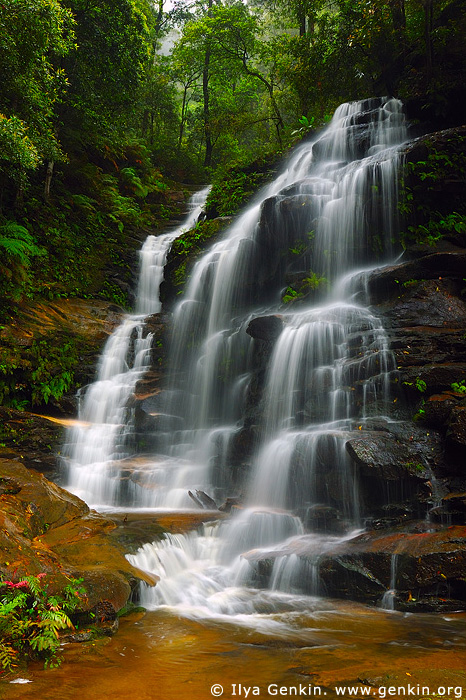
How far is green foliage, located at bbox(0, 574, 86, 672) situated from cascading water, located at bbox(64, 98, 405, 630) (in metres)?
1.39

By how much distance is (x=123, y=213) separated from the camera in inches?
742

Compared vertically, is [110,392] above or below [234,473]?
above

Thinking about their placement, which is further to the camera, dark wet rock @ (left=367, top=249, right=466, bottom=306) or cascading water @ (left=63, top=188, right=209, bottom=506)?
cascading water @ (left=63, top=188, right=209, bottom=506)

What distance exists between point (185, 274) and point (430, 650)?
12501 millimetres

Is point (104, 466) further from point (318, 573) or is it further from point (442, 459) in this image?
point (442, 459)

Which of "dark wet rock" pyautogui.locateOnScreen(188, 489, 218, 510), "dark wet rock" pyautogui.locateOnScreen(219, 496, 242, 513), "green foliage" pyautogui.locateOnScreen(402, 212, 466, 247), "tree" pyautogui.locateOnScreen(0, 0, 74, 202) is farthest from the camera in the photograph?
"green foliage" pyautogui.locateOnScreen(402, 212, 466, 247)

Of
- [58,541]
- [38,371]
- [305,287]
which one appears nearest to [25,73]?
[38,371]

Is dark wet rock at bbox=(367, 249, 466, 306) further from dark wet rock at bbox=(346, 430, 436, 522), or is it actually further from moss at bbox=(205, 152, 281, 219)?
moss at bbox=(205, 152, 281, 219)

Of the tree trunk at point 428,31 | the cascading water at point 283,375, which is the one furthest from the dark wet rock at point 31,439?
the tree trunk at point 428,31

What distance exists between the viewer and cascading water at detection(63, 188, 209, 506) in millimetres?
9172

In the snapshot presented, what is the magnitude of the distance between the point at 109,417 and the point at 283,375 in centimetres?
494

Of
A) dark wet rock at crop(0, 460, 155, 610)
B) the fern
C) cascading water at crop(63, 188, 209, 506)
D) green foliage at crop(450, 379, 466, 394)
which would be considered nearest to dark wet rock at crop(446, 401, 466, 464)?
green foliage at crop(450, 379, 466, 394)

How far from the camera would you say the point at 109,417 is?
11.4 metres

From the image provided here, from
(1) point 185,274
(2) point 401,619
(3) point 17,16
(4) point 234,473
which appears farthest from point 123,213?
(2) point 401,619
